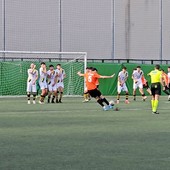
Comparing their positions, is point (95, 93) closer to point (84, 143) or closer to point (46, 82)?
point (46, 82)

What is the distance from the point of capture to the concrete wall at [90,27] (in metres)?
42.2

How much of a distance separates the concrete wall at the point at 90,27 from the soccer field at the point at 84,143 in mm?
22159

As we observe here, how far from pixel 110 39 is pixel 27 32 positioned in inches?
251

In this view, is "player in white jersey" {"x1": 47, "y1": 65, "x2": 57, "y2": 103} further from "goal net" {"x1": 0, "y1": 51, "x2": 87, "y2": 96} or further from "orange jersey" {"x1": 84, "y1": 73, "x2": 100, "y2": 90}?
"orange jersey" {"x1": 84, "y1": 73, "x2": 100, "y2": 90}

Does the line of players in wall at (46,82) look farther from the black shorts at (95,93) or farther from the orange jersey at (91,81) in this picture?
the black shorts at (95,93)

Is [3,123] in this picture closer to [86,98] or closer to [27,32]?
[86,98]

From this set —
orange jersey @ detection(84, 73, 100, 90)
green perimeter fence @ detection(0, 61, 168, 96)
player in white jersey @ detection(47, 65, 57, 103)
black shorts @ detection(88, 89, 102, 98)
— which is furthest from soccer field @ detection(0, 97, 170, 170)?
green perimeter fence @ detection(0, 61, 168, 96)

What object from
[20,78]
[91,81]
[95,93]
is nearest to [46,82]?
[91,81]

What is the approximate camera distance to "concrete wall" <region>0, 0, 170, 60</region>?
4219 cm

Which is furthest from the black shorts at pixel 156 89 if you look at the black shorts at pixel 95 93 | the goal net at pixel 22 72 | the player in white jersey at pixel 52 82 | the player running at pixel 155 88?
→ the goal net at pixel 22 72

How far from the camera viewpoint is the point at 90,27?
4441 cm

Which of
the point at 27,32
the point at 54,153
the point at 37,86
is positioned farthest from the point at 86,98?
the point at 54,153

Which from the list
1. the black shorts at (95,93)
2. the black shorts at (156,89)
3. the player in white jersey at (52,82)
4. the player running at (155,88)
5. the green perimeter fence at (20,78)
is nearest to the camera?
the player running at (155,88)

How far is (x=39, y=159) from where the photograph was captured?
10516 mm
